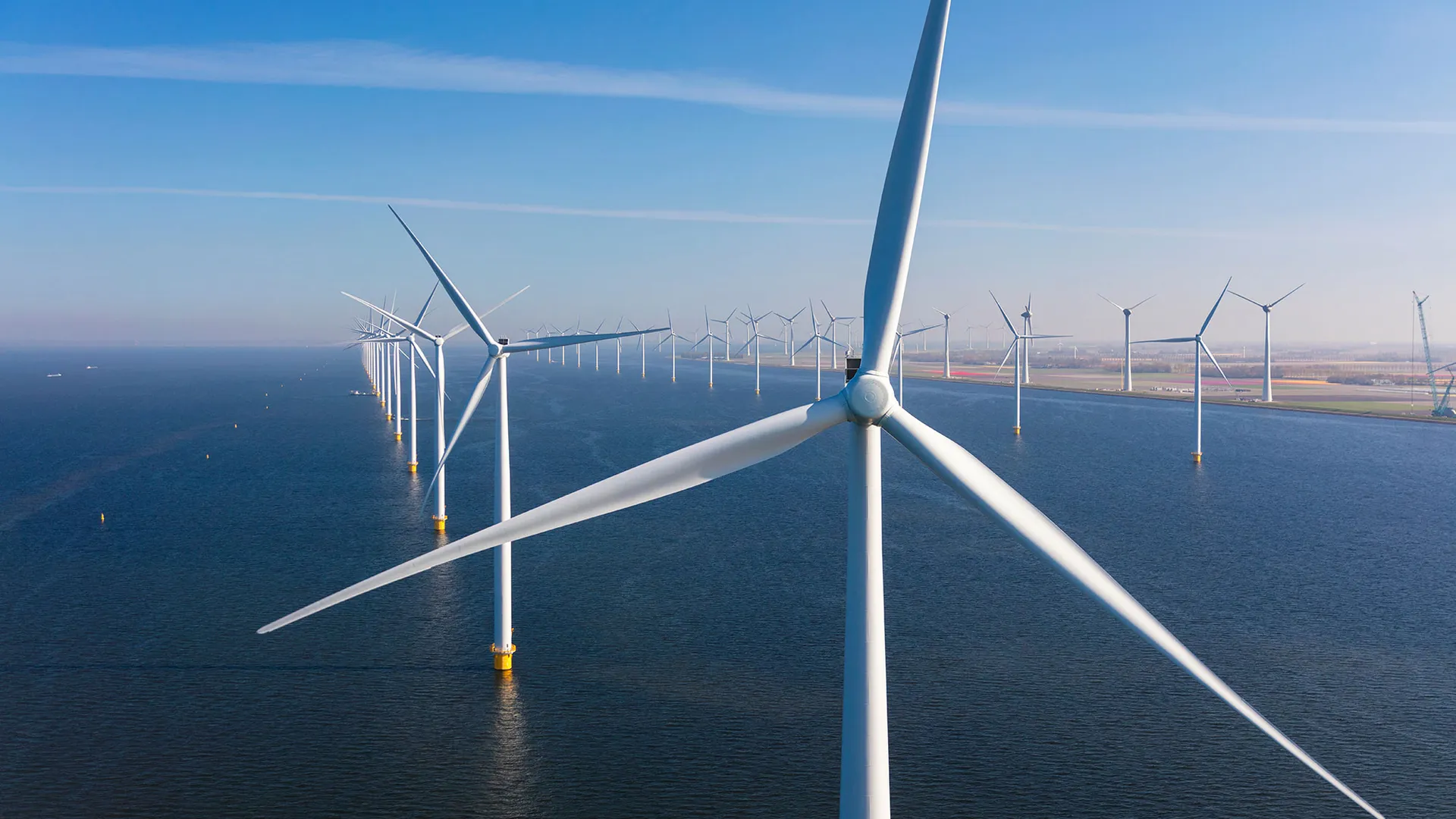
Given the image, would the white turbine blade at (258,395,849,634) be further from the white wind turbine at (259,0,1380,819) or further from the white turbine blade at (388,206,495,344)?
the white turbine blade at (388,206,495,344)

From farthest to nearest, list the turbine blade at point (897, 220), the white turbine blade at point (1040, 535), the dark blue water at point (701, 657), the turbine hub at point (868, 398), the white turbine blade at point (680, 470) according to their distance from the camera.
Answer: the dark blue water at point (701, 657), the turbine blade at point (897, 220), the turbine hub at point (868, 398), the white turbine blade at point (680, 470), the white turbine blade at point (1040, 535)

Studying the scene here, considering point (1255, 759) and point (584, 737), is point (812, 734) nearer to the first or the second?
point (584, 737)

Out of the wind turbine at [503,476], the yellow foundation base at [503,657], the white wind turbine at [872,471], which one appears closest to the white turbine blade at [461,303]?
the wind turbine at [503,476]

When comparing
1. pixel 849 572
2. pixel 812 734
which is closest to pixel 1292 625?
pixel 812 734

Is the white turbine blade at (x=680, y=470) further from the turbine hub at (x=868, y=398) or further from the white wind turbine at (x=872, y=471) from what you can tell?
the turbine hub at (x=868, y=398)

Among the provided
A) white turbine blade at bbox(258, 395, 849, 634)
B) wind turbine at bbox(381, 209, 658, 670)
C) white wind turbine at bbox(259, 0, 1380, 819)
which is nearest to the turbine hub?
white wind turbine at bbox(259, 0, 1380, 819)

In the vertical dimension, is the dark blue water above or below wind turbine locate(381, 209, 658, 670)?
below

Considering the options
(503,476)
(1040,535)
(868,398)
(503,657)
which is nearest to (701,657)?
(503,657)
